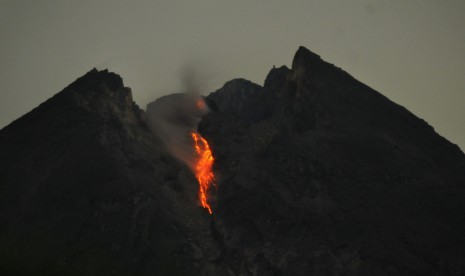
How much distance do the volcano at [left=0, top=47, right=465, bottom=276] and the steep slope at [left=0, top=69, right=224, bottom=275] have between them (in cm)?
20

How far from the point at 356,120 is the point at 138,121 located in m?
37.6

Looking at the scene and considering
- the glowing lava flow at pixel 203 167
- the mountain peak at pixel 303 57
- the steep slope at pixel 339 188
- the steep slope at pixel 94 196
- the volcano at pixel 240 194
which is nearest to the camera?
the steep slope at pixel 94 196

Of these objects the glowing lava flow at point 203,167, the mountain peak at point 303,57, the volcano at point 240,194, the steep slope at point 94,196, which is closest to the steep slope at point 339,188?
the volcano at point 240,194

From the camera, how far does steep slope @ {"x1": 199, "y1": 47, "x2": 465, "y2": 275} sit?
198ft

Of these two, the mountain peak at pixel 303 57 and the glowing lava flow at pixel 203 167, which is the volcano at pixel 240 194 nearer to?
the glowing lava flow at pixel 203 167

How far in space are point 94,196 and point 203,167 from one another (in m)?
25.4

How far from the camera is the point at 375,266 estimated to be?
57.6 meters

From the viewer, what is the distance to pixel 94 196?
65.2m

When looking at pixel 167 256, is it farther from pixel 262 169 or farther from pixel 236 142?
pixel 236 142

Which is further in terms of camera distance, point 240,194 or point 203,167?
point 203,167

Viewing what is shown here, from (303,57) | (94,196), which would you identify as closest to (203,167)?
(94,196)

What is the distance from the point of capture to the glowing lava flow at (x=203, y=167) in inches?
3091

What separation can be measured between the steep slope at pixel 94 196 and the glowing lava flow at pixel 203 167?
1603mm

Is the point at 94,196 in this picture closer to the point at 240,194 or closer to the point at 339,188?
the point at 240,194
